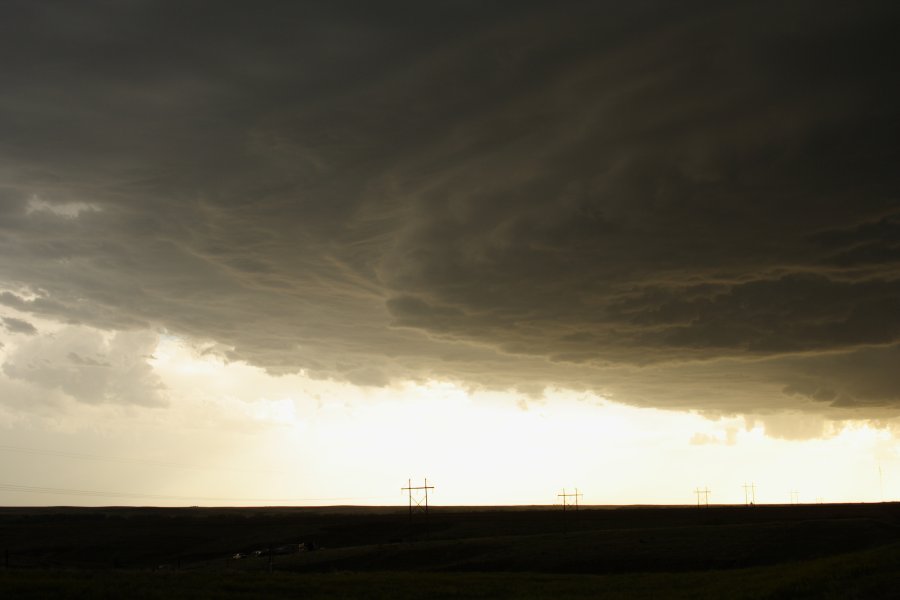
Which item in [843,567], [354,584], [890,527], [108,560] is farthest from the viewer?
[108,560]

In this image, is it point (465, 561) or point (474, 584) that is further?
point (465, 561)

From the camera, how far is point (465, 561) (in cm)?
8269

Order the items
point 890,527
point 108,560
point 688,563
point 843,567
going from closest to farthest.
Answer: point 843,567
point 688,563
point 890,527
point 108,560

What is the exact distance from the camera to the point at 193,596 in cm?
4506

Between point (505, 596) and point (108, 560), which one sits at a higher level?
point (505, 596)

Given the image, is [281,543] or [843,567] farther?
[281,543]

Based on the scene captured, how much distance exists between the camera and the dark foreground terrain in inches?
1857

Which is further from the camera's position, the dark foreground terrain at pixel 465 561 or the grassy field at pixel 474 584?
the dark foreground terrain at pixel 465 561

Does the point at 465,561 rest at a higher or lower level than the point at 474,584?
lower

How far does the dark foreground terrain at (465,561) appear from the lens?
155 ft

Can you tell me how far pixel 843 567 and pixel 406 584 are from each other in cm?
2852

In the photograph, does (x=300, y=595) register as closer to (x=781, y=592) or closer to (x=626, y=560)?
(x=781, y=592)

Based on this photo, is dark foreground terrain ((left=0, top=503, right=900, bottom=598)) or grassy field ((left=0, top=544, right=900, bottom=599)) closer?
grassy field ((left=0, top=544, right=900, bottom=599))

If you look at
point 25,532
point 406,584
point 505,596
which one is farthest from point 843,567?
point 25,532
